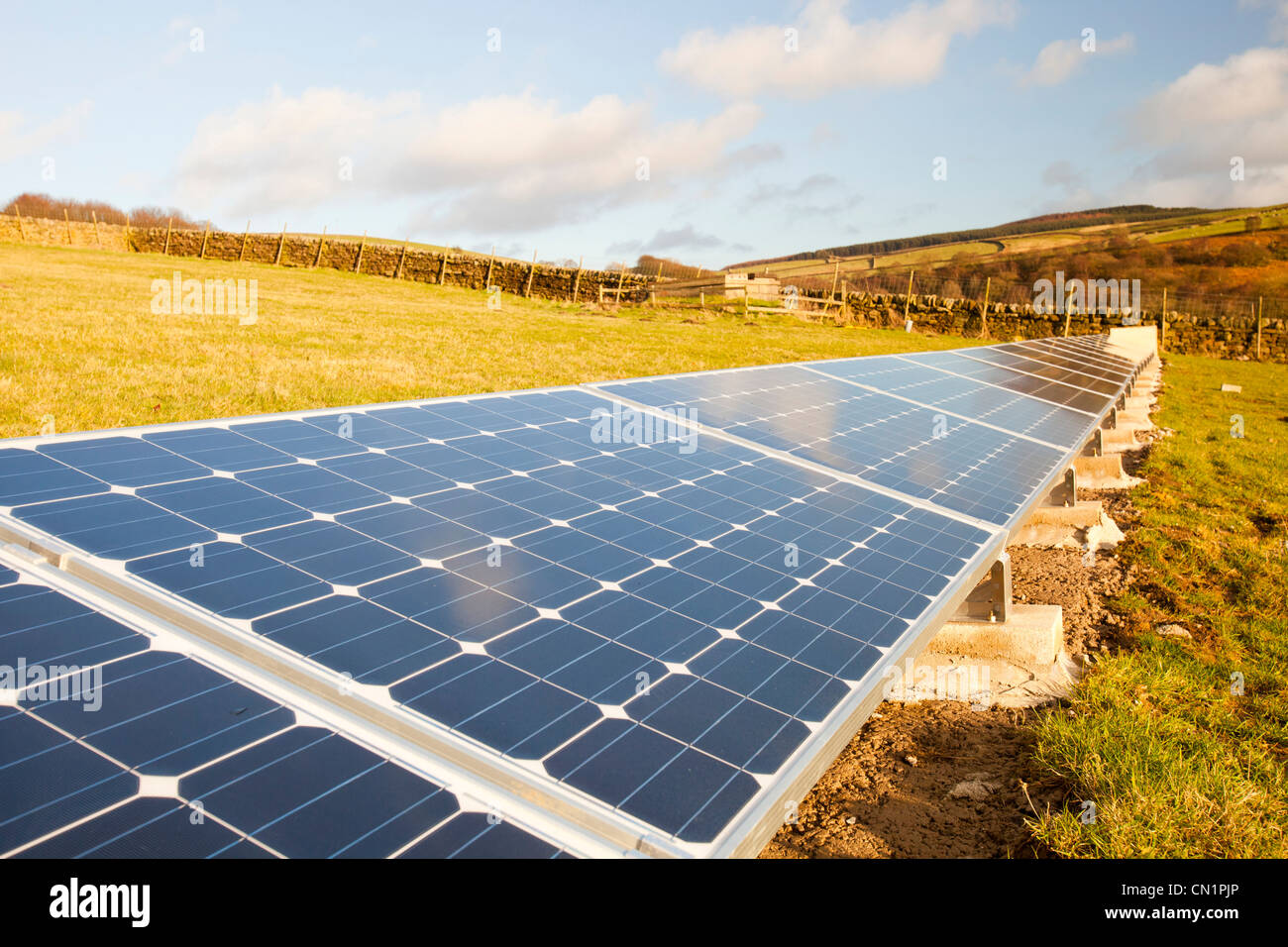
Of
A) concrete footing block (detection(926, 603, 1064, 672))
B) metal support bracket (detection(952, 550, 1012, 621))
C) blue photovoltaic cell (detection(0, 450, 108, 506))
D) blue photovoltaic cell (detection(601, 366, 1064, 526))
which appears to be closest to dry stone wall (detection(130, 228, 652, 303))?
blue photovoltaic cell (detection(601, 366, 1064, 526))

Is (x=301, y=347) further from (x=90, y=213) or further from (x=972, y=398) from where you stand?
(x=90, y=213)

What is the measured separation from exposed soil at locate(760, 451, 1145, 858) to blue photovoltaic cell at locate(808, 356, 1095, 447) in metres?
5.16

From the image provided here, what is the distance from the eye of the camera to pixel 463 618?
323 centimetres

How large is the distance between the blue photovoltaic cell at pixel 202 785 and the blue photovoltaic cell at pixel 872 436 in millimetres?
4803

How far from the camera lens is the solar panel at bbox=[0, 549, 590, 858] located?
6.45 ft

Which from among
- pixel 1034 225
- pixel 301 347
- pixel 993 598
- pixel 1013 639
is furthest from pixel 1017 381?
pixel 1034 225

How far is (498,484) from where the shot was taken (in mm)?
4934

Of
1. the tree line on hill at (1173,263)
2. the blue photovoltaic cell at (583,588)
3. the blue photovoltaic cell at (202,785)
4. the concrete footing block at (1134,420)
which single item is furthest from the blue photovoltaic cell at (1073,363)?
the tree line on hill at (1173,263)

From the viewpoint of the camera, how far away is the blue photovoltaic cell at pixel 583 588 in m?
2.64

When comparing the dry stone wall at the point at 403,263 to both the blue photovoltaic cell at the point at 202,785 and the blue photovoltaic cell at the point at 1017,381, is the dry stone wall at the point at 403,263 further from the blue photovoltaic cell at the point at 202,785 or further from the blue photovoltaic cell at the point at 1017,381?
the blue photovoltaic cell at the point at 202,785

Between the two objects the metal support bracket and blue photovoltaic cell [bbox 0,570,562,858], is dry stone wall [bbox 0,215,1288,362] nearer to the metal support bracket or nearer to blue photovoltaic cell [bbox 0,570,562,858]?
the metal support bracket

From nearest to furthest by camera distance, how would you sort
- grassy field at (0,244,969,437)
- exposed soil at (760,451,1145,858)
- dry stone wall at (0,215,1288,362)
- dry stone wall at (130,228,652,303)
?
exposed soil at (760,451,1145,858)
grassy field at (0,244,969,437)
dry stone wall at (0,215,1288,362)
dry stone wall at (130,228,652,303)

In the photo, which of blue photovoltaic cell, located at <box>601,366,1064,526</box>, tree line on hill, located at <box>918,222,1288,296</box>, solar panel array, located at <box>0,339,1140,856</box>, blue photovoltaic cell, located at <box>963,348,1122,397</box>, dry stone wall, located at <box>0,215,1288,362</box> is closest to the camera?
solar panel array, located at <box>0,339,1140,856</box>
